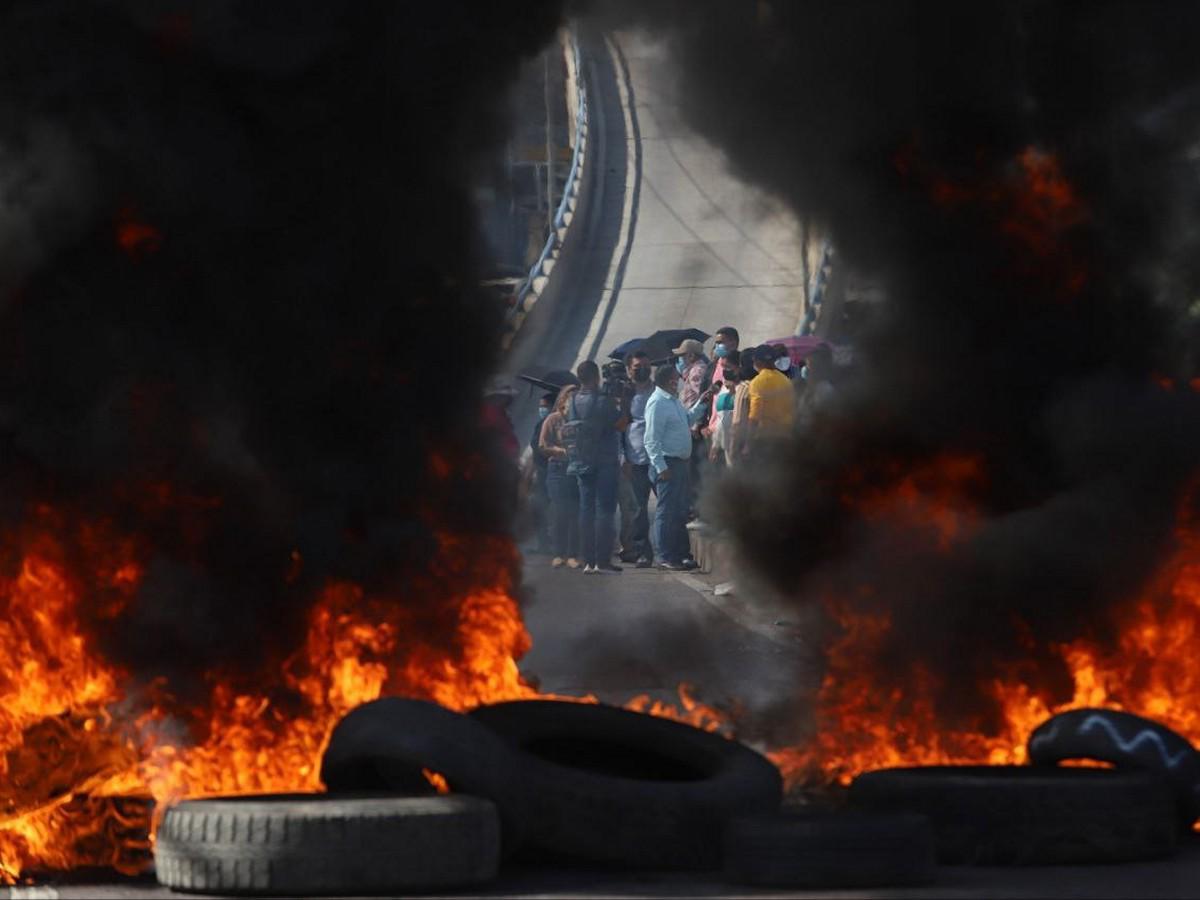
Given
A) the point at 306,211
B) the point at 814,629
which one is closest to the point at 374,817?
the point at 306,211

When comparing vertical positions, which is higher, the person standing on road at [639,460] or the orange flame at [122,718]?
the person standing on road at [639,460]

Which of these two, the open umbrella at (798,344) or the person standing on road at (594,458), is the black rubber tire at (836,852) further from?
the person standing on road at (594,458)

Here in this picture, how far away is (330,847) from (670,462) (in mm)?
11898

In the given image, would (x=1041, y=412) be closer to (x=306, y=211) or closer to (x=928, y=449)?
(x=928, y=449)

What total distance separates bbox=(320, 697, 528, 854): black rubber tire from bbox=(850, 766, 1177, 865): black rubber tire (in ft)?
5.06

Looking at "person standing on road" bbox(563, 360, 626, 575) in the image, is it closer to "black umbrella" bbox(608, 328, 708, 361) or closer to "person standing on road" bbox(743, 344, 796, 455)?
"person standing on road" bbox(743, 344, 796, 455)

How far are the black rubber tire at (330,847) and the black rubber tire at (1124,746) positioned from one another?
8.71 feet

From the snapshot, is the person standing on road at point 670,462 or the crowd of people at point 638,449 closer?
the crowd of people at point 638,449

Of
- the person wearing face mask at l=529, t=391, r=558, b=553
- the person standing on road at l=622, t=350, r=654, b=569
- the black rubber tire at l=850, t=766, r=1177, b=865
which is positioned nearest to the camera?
the black rubber tire at l=850, t=766, r=1177, b=865

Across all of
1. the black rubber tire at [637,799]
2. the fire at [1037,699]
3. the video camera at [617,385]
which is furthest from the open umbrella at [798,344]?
the black rubber tire at [637,799]

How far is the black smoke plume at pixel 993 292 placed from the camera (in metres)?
10.4

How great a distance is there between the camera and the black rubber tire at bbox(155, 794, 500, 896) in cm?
744

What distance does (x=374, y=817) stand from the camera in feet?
24.6

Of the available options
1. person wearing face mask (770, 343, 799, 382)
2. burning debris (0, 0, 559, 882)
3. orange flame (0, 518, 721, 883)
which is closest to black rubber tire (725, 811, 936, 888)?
orange flame (0, 518, 721, 883)
